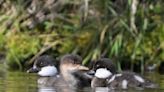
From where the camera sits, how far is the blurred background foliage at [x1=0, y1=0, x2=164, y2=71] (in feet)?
43.4

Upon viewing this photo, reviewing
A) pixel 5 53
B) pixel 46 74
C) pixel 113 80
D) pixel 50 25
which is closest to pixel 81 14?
pixel 50 25

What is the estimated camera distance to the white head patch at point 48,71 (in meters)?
11.6

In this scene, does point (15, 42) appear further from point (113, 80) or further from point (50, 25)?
point (113, 80)

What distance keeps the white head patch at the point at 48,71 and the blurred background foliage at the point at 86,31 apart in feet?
4.95

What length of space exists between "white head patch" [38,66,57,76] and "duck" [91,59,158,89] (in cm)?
95

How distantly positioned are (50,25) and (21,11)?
70 cm

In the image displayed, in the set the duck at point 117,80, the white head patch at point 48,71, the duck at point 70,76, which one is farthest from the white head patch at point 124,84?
the white head patch at point 48,71

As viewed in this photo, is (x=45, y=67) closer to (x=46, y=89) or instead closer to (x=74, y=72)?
(x=74, y=72)

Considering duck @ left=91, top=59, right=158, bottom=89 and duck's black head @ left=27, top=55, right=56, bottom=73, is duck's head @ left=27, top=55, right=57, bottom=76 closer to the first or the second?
duck's black head @ left=27, top=55, right=56, bottom=73

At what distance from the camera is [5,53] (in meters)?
14.2

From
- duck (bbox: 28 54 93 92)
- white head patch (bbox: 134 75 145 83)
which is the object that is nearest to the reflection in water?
duck (bbox: 28 54 93 92)

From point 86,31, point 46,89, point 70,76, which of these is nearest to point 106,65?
point 70,76

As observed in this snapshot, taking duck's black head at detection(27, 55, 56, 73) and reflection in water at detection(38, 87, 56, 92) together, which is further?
duck's black head at detection(27, 55, 56, 73)

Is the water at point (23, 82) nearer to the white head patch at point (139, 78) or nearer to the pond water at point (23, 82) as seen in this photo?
the pond water at point (23, 82)
